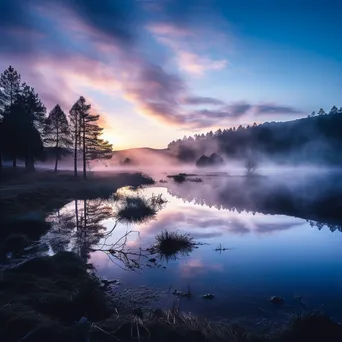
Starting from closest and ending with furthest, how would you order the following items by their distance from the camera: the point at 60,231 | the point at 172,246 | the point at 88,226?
the point at 172,246
the point at 60,231
the point at 88,226

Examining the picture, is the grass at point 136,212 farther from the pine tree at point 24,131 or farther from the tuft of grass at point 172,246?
the pine tree at point 24,131

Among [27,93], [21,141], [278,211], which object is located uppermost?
[27,93]

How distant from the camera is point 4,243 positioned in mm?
12992

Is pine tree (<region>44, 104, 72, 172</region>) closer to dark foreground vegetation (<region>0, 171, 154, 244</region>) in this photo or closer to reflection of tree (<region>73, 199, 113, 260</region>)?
dark foreground vegetation (<region>0, 171, 154, 244</region>)

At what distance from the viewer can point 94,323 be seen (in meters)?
5.84

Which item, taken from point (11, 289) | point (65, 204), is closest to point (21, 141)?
point (65, 204)

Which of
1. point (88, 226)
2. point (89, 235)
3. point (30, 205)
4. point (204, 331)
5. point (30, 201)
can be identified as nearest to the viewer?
point (204, 331)

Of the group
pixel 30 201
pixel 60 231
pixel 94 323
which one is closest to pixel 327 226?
pixel 60 231

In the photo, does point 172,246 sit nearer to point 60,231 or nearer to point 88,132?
point 60,231

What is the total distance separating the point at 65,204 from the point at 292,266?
77.7ft

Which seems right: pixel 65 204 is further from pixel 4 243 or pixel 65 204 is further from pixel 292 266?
pixel 292 266

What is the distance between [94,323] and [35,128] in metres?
50.0

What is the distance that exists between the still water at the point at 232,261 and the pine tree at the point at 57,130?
36339mm

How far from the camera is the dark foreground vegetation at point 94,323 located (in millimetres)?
5348
